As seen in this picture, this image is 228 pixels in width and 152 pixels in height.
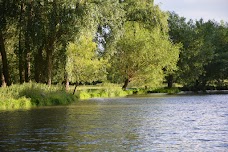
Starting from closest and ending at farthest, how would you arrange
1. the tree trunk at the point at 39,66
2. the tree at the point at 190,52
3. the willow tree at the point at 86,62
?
1. the tree trunk at the point at 39,66
2. the willow tree at the point at 86,62
3. the tree at the point at 190,52

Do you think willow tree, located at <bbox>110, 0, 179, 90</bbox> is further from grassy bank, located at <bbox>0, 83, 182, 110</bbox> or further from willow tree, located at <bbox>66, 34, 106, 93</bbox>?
grassy bank, located at <bbox>0, 83, 182, 110</bbox>

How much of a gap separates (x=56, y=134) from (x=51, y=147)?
3.32m

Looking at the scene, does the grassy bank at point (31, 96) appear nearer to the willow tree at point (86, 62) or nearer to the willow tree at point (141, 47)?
the willow tree at point (86, 62)

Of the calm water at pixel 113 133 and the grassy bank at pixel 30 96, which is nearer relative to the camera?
the calm water at pixel 113 133

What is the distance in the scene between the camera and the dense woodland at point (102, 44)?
132 ft

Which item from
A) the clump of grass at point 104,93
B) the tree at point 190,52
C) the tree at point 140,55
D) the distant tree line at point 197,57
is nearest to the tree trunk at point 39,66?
the clump of grass at point 104,93

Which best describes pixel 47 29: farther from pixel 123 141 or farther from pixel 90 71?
pixel 123 141

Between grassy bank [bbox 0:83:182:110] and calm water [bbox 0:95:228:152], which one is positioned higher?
grassy bank [bbox 0:83:182:110]

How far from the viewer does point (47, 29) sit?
40719 millimetres

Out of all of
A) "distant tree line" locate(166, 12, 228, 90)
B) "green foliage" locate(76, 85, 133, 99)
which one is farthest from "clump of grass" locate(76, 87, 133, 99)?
"distant tree line" locate(166, 12, 228, 90)

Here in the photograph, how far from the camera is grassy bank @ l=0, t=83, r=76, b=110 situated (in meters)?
35.0

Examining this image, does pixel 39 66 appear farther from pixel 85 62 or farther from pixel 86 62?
pixel 86 62

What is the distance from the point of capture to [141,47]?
2569 inches

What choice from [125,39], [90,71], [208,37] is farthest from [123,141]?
[208,37]
